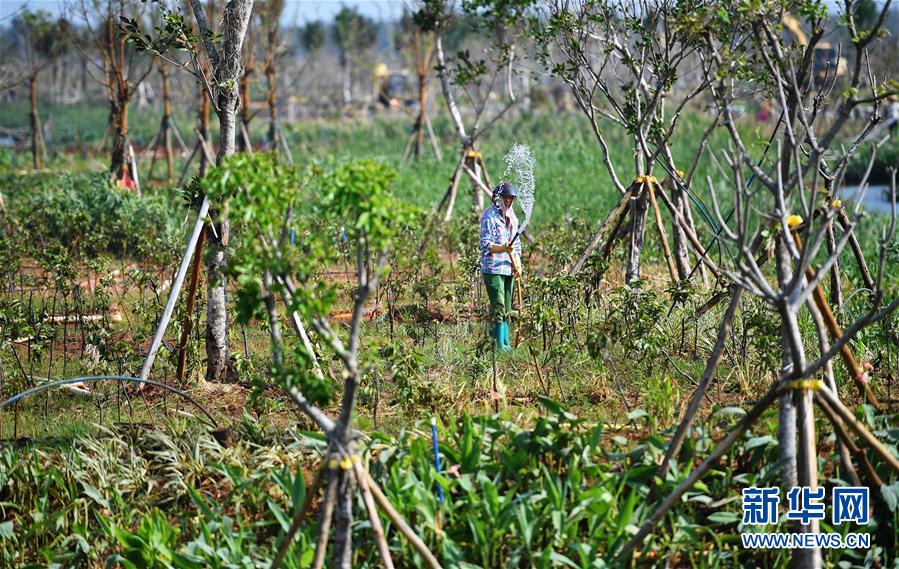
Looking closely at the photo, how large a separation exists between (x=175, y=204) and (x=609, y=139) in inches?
445

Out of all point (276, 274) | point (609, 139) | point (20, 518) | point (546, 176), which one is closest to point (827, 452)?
point (276, 274)

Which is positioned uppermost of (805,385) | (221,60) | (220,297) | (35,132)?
(35,132)

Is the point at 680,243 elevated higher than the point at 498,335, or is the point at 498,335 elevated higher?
the point at 680,243

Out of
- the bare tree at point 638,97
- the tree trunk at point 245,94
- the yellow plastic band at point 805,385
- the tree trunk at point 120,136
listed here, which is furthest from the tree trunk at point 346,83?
the yellow plastic band at point 805,385

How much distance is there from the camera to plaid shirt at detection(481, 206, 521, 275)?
714 cm

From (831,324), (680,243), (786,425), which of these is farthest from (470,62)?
(786,425)

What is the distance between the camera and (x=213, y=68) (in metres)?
6.52

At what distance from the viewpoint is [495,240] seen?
7.14 metres

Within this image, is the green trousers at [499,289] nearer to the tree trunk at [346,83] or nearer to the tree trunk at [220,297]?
the tree trunk at [220,297]

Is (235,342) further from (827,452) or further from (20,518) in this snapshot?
(827,452)

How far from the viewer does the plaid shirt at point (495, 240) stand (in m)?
7.14

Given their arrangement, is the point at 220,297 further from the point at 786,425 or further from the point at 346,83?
the point at 346,83

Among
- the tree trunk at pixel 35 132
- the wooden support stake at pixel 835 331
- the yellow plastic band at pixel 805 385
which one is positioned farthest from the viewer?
the tree trunk at pixel 35 132

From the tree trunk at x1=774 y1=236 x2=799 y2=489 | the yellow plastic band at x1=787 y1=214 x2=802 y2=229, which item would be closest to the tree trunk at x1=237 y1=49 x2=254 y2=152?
the yellow plastic band at x1=787 y1=214 x2=802 y2=229
